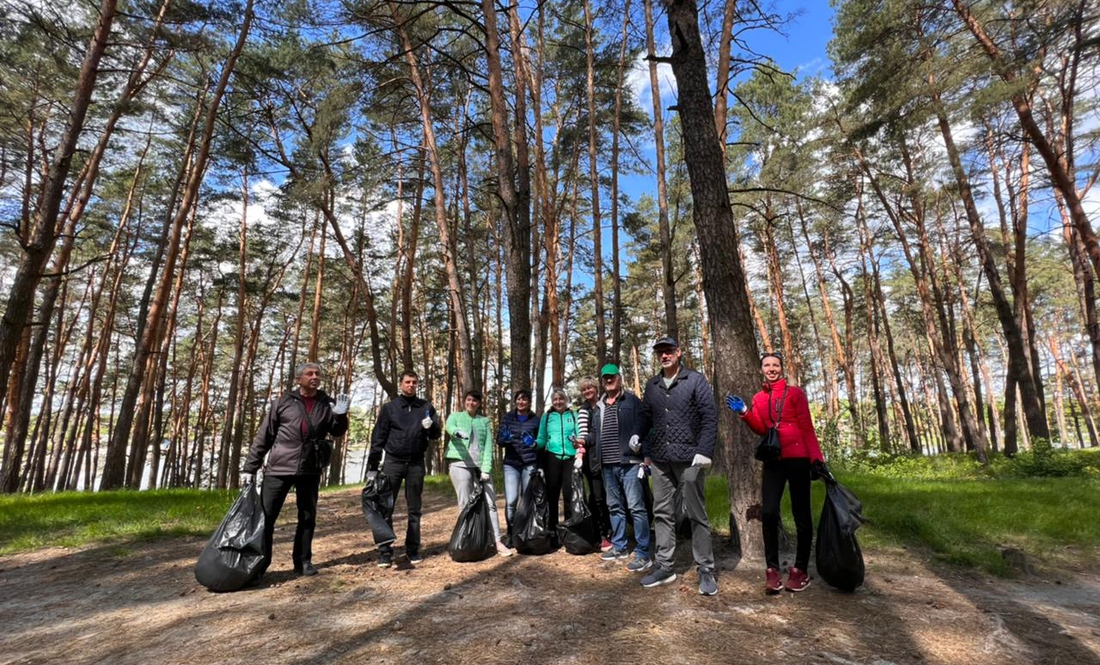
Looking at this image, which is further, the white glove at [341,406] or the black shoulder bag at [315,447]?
the white glove at [341,406]

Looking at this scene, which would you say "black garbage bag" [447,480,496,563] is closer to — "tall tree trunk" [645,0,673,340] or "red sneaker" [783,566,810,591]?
"red sneaker" [783,566,810,591]

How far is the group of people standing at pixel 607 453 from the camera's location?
12.3ft

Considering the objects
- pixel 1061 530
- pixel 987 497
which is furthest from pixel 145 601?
pixel 987 497

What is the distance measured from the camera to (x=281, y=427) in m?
4.43

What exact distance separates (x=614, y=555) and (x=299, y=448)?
9.76ft

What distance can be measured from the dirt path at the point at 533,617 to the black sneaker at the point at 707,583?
7 centimetres

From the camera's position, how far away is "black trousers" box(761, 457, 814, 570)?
3.67 meters

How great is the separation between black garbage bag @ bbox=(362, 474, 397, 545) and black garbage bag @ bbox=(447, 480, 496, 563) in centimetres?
59

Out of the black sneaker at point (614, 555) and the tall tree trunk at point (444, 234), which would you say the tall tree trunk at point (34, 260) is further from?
the black sneaker at point (614, 555)

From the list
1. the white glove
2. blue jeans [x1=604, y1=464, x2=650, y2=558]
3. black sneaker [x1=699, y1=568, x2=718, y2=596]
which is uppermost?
the white glove

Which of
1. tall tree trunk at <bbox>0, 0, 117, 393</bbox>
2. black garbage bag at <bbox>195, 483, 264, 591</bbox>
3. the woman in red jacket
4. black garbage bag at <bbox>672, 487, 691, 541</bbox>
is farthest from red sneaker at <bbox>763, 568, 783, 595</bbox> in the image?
tall tree trunk at <bbox>0, 0, 117, 393</bbox>

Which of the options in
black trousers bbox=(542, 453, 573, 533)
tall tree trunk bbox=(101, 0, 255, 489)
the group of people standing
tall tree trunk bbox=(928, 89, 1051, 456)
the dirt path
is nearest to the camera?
the dirt path

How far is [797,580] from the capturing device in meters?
3.62

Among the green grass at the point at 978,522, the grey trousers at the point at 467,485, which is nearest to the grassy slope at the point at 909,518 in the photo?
the green grass at the point at 978,522
